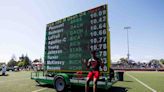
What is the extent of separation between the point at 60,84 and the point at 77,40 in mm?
2795

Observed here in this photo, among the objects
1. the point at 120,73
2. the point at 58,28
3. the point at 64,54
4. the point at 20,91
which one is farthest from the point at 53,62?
the point at 120,73

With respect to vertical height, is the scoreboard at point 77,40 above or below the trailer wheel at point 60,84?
above

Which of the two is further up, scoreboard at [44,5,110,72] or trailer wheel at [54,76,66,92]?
scoreboard at [44,5,110,72]

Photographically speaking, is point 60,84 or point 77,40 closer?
point 60,84

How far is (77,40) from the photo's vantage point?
10.8 metres

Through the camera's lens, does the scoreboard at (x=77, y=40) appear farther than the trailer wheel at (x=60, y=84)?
No

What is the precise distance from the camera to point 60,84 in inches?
392

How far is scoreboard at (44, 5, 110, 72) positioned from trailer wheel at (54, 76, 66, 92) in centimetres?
99

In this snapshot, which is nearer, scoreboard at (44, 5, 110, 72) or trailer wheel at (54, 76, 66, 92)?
scoreboard at (44, 5, 110, 72)

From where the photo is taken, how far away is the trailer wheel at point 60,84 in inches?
384

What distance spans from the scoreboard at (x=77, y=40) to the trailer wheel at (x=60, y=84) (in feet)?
3.26

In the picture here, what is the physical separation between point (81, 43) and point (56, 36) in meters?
2.48

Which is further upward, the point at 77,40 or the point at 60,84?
the point at 77,40

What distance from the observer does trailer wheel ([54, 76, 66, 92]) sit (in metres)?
9.74
